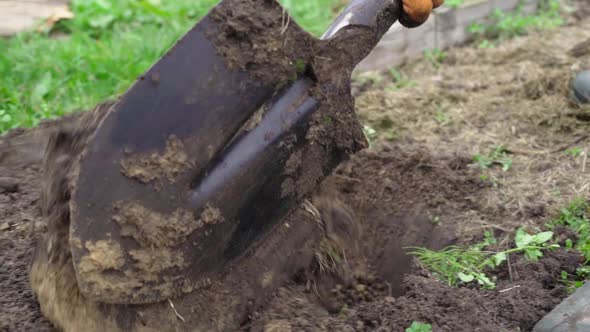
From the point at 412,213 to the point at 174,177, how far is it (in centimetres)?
121

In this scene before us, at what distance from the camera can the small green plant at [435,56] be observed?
4461mm

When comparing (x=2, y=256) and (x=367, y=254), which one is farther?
(x=367, y=254)

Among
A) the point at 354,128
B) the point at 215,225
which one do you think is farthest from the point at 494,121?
the point at 215,225

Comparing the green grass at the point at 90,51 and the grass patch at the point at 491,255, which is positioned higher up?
the green grass at the point at 90,51

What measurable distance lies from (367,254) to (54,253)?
1228 millimetres

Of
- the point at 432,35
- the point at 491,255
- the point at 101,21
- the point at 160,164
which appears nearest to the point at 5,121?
the point at 101,21

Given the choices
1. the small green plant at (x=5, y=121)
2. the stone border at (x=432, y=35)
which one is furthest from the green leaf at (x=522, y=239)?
the small green plant at (x=5, y=121)

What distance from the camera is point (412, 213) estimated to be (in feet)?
9.09

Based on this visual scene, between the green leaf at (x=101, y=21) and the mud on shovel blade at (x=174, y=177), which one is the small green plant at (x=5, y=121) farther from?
the mud on shovel blade at (x=174, y=177)

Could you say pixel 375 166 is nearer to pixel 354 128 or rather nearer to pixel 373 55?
pixel 354 128

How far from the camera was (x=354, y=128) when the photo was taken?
88.1 inches

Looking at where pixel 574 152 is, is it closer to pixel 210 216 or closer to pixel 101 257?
pixel 210 216

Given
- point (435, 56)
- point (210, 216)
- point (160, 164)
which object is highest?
point (160, 164)

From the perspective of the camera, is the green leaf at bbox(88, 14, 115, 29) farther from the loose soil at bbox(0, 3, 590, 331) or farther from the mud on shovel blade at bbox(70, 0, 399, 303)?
the mud on shovel blade at bbox(70, 0, 399, 303)
